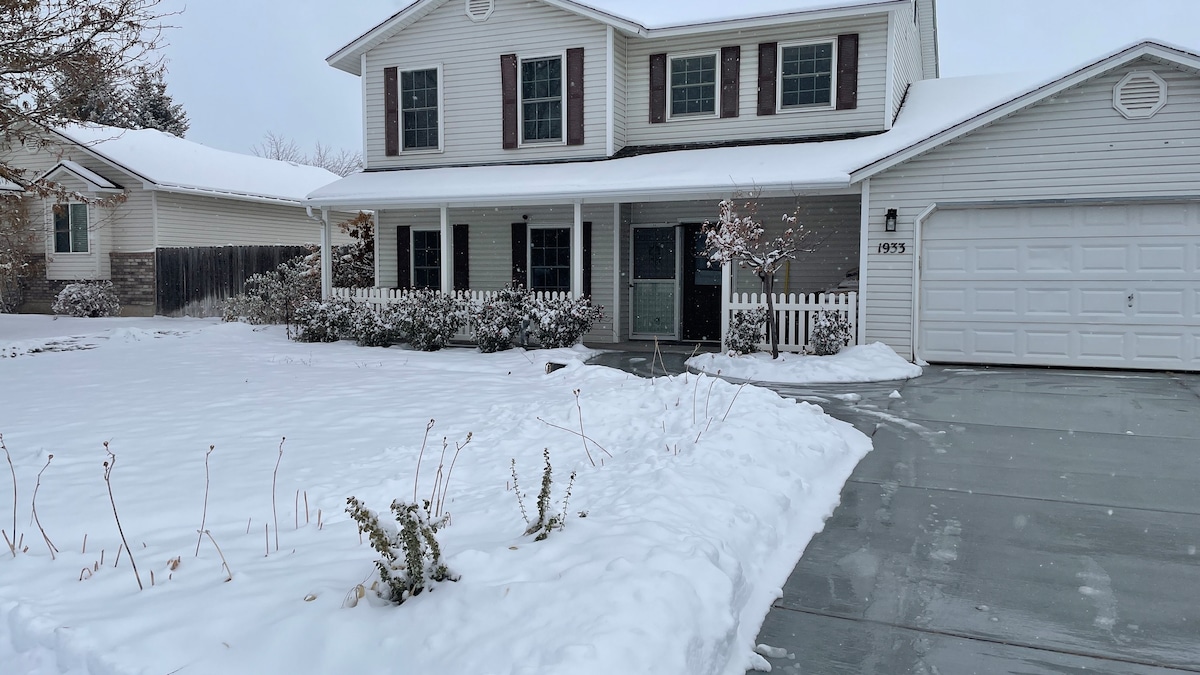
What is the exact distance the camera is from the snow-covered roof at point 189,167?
20125 mm

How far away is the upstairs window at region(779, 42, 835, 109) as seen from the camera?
13.6 meters

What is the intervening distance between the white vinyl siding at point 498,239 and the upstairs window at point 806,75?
349cm

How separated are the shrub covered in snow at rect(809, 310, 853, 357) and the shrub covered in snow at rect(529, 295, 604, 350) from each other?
360 centimetres

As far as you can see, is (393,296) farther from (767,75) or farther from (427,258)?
(767,75)

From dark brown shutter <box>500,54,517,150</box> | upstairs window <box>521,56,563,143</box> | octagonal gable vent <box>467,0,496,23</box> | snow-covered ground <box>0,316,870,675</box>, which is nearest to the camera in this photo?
snow-covered ground <box>0,316,870,675</box>

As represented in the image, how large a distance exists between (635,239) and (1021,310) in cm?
630

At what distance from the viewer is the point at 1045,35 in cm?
16012

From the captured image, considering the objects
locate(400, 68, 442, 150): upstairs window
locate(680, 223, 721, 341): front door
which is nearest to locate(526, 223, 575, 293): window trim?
locate(680, 223, 721, 341): front door

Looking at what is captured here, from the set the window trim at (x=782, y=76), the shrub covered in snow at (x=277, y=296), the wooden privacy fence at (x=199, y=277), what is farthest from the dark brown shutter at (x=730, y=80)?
the wooden privacy fence at (x=199, y=277)

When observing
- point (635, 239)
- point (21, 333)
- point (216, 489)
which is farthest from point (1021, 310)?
point (21, 333)

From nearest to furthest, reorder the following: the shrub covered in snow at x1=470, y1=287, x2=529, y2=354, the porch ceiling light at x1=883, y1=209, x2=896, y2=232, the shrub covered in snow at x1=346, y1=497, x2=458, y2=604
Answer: the shrub covered in snow at x1=346, y1=497, x2=458, y2=604, the porch ceiling light at x1=883, y1=209, x2=896, y2=232, the shrub covered in snow at x1=470, y1=287, x2=529, y2=354

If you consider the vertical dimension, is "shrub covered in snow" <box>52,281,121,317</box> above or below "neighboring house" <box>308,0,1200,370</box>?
below

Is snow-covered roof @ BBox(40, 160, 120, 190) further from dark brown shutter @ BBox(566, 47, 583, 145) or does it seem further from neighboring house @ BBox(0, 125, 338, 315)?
dark brown shutter @ BBox(566, 47, 583, 145)

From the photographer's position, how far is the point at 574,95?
14.6 metres
